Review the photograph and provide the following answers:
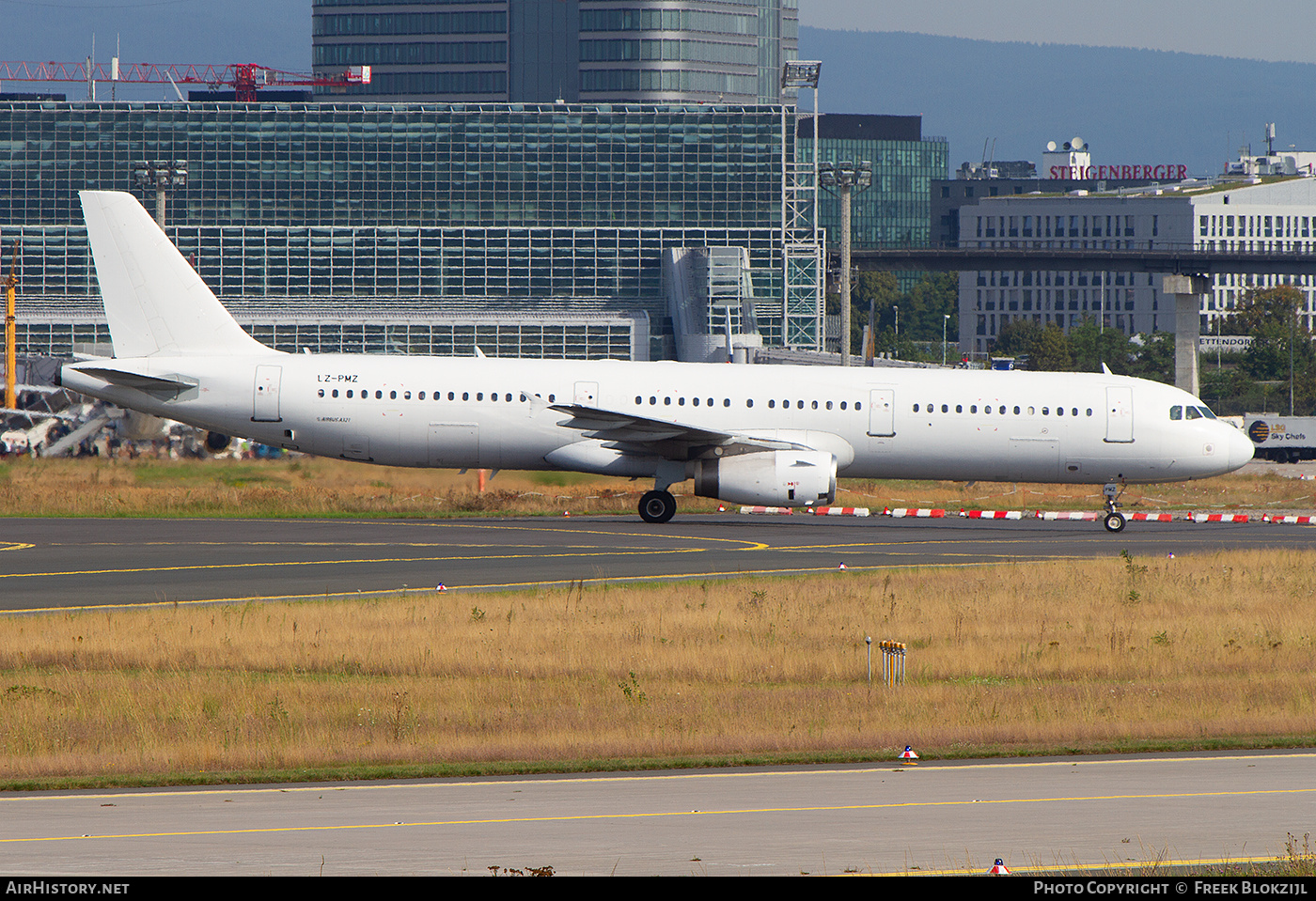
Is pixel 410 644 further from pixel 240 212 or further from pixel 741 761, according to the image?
pixel 240 212

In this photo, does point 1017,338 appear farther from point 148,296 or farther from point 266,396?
point 148,296

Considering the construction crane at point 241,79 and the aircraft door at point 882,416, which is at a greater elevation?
the construction crane at point 241,79

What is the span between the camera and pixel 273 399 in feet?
129

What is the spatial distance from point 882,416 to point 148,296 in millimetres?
18581

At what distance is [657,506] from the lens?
40.9m

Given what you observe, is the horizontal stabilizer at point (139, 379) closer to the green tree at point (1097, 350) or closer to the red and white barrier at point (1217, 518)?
the red and white barrier at point (1217, 518)

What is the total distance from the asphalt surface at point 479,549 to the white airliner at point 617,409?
180 centimetres

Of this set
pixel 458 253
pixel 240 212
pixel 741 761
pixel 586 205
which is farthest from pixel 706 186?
pixel 741 761

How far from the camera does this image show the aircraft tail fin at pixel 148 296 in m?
40.2

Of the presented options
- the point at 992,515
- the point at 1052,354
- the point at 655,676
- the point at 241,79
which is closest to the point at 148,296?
the point at 992,515

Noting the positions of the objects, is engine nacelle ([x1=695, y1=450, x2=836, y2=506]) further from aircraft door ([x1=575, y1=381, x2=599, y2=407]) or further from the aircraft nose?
the aircraft nose

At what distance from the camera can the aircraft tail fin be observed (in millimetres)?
40156

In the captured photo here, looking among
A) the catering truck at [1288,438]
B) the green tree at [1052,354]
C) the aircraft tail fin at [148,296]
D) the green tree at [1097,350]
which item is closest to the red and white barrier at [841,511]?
the aircraft tail fin at [148,296]

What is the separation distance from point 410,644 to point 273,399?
18.2 meters
